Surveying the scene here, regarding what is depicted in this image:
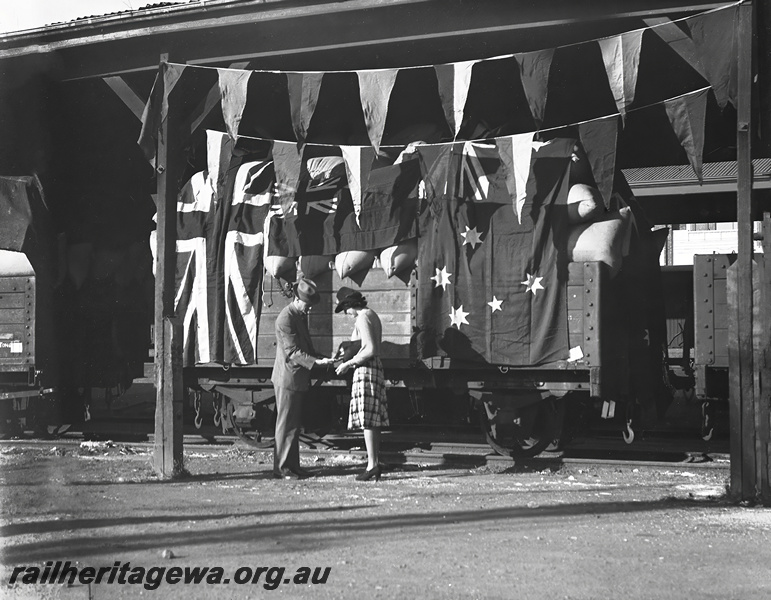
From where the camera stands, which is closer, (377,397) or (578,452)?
(377,397)

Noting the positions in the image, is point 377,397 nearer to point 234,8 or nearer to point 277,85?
point 234,8

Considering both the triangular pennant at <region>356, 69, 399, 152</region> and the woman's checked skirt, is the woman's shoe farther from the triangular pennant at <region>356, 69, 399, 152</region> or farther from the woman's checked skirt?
the triangular pennant at <region>356, 69, 399, 152</region>

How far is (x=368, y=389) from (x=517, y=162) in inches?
115

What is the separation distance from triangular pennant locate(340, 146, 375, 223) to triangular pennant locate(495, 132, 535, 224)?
1465mm

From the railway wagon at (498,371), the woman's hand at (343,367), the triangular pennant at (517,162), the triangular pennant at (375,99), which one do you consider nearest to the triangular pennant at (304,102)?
the triangular pennant at (375,99)

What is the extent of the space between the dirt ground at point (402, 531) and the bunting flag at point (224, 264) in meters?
1.84

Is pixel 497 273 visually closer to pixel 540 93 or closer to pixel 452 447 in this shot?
pixel 540 93

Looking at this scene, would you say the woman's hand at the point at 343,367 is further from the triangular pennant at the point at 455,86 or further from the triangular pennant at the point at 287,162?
the triangular pennant at the point at 455,86

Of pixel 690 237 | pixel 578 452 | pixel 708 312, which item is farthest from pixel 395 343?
pixel 690 237

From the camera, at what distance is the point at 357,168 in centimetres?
1066

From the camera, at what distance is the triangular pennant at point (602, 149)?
9852 mm

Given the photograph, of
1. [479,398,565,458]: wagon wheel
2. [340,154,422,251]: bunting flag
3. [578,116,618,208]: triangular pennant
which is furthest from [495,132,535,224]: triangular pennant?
[479,398,565,458]: wagon wheel

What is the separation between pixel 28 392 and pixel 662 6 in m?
9.73

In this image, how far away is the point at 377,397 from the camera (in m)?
9.70
